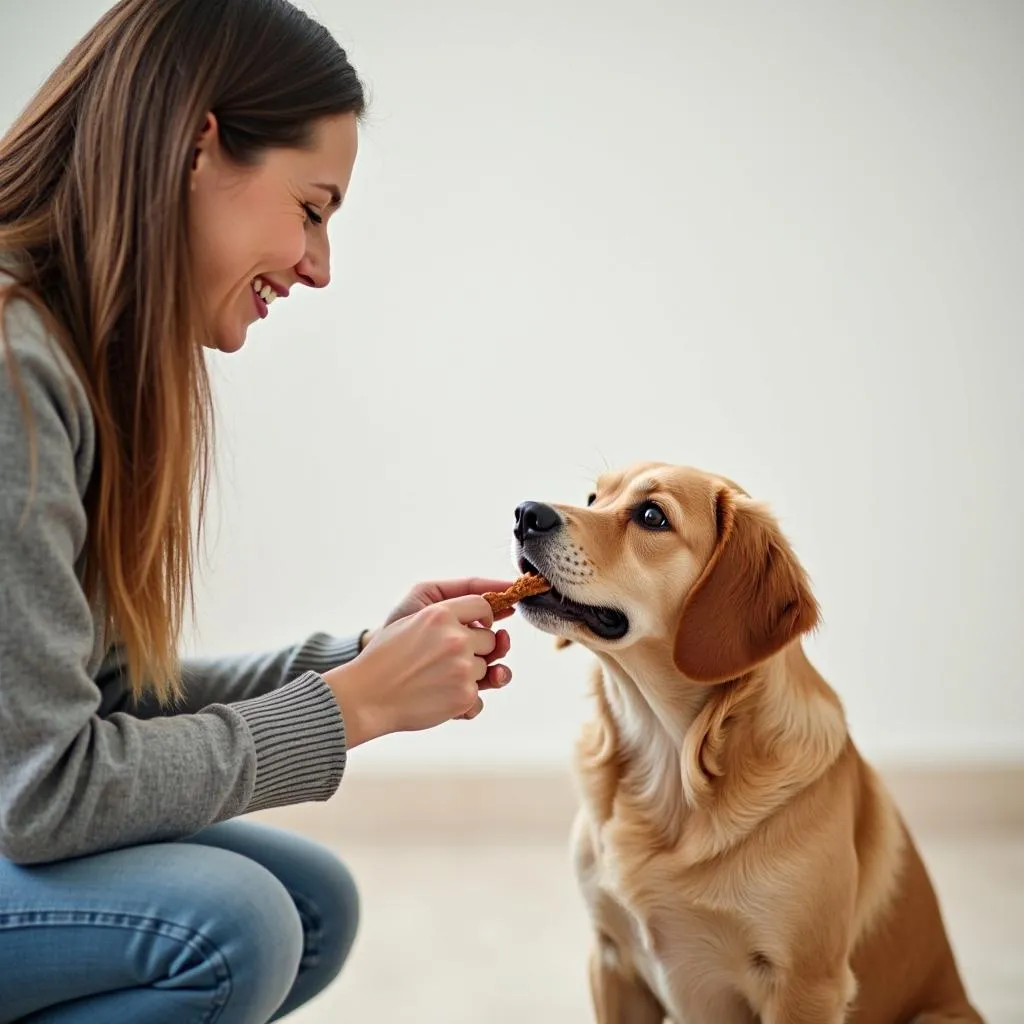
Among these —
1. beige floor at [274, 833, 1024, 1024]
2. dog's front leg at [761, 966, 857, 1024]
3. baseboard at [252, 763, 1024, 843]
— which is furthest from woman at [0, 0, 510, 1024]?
baseboard at [252, 763, 1024, 843]

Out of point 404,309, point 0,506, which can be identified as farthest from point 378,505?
point 0,506

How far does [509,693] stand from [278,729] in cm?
199

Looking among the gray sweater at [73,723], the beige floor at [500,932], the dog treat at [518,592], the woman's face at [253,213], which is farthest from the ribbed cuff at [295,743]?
A: the beige floor at [500,932]

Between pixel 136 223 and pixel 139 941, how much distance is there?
73cm

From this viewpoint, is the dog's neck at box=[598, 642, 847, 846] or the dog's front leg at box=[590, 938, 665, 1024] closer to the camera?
the dog's neck at box=[598, 642, 847, 846]

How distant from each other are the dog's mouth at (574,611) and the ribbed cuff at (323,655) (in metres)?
0.28

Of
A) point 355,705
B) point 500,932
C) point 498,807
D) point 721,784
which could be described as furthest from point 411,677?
point 498,807

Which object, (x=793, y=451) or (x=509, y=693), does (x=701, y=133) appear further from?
(x=509, y=693)

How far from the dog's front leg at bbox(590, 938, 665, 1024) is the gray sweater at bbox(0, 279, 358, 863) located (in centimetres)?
70

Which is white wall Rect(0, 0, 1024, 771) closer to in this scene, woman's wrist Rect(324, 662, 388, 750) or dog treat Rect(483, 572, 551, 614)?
dog treat Rect(483, 572, 551, 614)

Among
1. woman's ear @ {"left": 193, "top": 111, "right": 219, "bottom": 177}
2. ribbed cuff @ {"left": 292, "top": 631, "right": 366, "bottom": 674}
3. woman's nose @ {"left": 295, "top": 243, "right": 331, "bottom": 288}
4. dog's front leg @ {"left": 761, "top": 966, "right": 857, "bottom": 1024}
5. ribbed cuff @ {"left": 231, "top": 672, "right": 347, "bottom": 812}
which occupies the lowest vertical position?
dog's front leg @ {"left": 761, "top": 966, "right": 857, "bottom": 1024}

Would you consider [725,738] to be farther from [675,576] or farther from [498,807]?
[498,807]

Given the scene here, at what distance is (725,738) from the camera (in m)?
1.64

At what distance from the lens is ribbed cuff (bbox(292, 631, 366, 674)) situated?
5.64 ft
